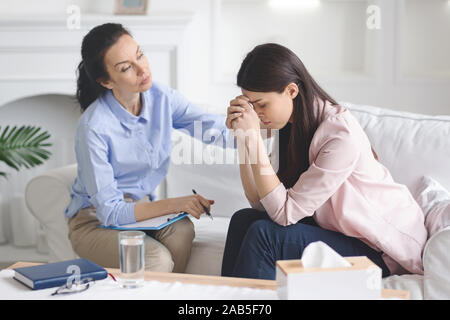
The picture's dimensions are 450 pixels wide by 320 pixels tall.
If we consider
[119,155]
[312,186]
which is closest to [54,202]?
[119,155]

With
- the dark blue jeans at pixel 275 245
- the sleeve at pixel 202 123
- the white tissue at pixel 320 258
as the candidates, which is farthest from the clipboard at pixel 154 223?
the white tissue at pixel 320 258

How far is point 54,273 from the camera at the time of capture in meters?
1.32

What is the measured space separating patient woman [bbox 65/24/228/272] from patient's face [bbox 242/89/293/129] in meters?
0.36

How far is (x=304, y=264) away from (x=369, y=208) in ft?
1.59

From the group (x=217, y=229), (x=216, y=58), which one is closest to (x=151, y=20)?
(x=216, y=58)

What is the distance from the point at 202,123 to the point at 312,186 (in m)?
0.70

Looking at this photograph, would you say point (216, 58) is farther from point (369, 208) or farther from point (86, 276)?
point (86, 276)

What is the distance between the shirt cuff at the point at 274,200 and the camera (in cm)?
153

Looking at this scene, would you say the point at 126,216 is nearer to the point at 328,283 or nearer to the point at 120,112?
the point at 120,112

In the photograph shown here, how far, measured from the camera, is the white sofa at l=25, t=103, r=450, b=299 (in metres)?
1.88

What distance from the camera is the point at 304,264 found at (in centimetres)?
113
